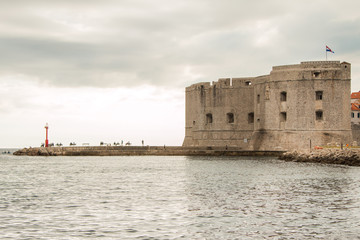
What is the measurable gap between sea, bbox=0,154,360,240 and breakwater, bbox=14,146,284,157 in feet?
73.2

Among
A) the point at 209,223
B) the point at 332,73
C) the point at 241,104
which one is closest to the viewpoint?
the point at 209,223

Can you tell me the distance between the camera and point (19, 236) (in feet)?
38.9

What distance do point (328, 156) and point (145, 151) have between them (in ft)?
64.8

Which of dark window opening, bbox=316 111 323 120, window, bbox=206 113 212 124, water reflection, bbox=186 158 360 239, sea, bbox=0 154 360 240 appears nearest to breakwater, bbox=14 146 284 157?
window, bbox=206 113 212 124

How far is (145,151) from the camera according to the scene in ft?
167

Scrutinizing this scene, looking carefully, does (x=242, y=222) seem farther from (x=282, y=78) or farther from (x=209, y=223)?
(x=282, y=78)

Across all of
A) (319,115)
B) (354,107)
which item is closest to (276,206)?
(319,115)

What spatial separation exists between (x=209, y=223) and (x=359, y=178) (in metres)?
12.6

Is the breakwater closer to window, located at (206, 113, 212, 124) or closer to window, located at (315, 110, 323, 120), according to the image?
window, located at (206, 113, 212, 124)

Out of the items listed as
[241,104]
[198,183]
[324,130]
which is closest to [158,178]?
[198,183]

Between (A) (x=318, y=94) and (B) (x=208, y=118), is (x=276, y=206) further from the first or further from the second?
(B) (x=208, y=118)

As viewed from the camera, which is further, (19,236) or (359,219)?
(359,219)

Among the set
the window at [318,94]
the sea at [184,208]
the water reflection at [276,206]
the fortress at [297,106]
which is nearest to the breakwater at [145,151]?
the fortress at [297,106]

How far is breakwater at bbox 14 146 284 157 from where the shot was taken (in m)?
47.5
